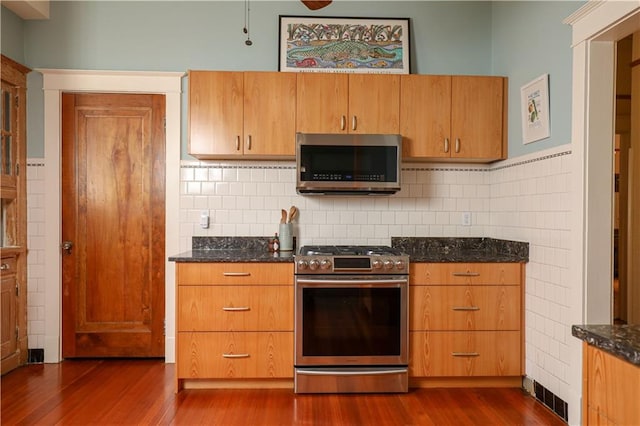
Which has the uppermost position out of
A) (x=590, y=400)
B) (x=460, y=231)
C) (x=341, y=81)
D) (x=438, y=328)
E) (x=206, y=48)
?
(x=206, y=48)

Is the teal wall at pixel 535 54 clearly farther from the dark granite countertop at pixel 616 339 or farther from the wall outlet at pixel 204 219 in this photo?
the wall outlet at pixel 204 219

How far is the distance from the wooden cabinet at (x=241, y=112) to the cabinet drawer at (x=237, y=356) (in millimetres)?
1294

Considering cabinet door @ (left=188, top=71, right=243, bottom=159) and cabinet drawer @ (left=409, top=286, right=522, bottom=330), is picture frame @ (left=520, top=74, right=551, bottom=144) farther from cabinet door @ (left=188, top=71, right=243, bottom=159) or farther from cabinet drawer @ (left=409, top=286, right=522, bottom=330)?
cabinet door @ (left=188, top=71, right=243, bottom=159)

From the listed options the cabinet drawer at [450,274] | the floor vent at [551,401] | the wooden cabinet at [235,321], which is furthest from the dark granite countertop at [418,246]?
the floor vent at [551,401]

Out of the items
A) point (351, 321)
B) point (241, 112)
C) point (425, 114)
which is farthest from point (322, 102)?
point (351, 321)

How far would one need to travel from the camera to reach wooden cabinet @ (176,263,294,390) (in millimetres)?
2752

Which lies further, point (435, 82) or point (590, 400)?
point (435, 82)

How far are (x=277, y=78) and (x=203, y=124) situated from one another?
63 cm

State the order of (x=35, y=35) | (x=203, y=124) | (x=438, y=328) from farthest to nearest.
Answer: (x=35, y=35)
(x=203, y=124)
(x=438, y=328)

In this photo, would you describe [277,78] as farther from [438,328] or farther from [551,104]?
[438,328]

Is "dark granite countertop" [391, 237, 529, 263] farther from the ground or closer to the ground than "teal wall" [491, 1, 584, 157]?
closer to the ground

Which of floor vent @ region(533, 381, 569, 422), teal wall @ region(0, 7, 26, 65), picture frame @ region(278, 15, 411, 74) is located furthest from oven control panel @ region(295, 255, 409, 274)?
teal wall @ region(0, 7, 26, 65)

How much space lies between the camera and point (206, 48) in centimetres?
340

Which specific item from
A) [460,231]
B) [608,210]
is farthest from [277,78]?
[608,210]
